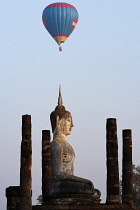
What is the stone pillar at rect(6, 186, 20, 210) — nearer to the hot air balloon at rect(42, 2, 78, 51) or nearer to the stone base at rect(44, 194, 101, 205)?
the stone base at rect(44, 194, 101, 205)

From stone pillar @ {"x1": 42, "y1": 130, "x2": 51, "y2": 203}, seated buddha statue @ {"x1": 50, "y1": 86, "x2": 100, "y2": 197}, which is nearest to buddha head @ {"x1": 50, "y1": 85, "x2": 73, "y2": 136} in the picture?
seated buddha statue @ {"x1": 50, "y1": 86, "x2": 100, "y2": 197}

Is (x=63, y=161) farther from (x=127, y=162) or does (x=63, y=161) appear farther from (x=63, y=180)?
(x=127, y=162)

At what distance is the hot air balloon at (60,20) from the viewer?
60000 millimetres

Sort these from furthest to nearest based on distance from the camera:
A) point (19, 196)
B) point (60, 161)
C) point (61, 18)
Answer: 1. point (61, 18)
2. point (60, 161)
3. point (19, 196)

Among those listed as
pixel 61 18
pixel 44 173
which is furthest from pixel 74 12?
pixel 44 173

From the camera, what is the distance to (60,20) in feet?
197

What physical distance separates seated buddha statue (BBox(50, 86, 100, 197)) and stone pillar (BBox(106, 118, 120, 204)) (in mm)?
784

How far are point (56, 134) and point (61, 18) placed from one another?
2425cm

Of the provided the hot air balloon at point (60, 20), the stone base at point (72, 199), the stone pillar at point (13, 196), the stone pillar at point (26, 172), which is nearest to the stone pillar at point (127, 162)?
the stone base at point (72, 199)

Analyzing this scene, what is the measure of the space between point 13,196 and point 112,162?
485 centimetres

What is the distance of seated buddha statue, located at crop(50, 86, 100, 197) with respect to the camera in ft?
115

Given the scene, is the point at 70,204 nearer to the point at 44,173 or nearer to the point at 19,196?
the point at 19,196

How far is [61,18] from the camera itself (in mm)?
60000

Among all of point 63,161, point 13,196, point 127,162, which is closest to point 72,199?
point 63,161
